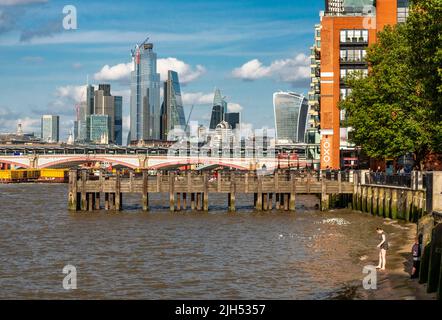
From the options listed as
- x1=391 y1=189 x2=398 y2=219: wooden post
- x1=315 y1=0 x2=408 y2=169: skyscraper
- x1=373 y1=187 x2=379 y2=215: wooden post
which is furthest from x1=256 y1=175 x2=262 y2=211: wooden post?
x1=315 y1=0 x2=408 y2=169: skyscraper

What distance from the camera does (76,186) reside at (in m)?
A: 72.5

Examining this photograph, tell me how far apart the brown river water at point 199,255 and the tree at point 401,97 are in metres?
6.51

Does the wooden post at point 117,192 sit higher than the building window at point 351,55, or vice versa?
the building window at point 351,55

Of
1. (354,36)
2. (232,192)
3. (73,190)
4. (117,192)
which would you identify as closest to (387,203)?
(232,192)

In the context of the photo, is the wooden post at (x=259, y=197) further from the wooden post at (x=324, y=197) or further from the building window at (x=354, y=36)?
the building window at (x=354, y=36)

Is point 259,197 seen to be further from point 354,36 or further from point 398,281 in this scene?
point 398,281

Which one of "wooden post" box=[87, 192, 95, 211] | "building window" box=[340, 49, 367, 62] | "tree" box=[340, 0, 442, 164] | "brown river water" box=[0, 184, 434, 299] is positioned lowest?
"brown river water" box=[0, 184, 434, 299]

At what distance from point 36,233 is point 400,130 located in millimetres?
28332

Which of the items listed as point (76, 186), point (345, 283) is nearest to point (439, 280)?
point (345, 283)

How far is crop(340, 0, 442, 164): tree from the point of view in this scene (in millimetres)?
46688

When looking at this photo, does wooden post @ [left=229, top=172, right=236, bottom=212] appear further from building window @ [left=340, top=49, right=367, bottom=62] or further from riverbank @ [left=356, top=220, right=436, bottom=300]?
building window @ [left=340, top=49, right=367, bottom=62]

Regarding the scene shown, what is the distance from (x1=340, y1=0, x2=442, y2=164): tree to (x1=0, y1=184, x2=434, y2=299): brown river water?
21.3ft

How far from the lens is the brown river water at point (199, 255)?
32.4 meters

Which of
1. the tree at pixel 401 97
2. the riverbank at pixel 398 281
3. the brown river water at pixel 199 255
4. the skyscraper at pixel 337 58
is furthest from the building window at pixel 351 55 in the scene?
the riverbank at pixel 398 281
